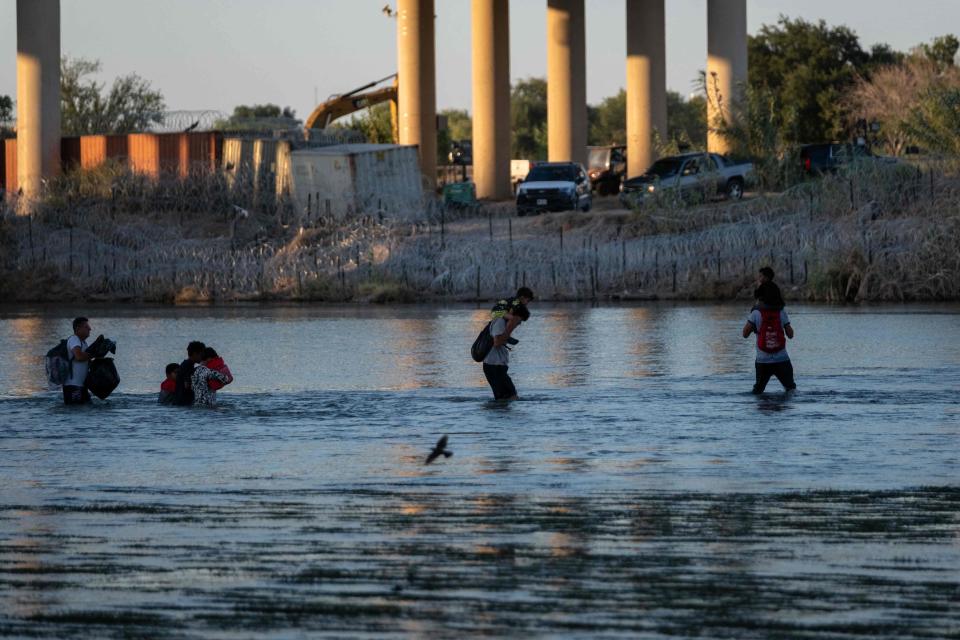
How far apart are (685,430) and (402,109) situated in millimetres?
50068

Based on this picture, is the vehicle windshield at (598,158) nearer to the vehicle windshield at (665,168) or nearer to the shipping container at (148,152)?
the vehicle windshield at (665,168)

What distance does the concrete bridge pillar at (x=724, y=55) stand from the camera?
2197 inches

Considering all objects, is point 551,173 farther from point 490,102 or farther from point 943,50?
point 943,50

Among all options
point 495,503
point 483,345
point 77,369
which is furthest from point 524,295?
point 495,503

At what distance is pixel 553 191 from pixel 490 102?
40.2ft

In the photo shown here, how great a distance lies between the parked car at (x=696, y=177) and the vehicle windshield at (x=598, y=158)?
76.3 ft

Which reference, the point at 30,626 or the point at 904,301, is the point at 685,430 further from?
the point at 904,301

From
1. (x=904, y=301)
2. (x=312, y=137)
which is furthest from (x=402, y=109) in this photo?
(x=904, y=301)

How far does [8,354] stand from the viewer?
3055 cm

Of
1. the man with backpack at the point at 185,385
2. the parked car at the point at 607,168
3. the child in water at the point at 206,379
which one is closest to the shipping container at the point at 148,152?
the parked car at the point at 607,168

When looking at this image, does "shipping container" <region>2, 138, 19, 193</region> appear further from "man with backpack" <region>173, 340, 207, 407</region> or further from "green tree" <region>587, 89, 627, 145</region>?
"green tree" <region>587, 89, 627, 145</region>

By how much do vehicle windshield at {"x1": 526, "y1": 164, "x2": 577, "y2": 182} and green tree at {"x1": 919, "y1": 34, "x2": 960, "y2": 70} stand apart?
47.2 meters

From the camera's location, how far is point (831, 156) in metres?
51.4

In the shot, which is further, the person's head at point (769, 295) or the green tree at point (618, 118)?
the green tree at point (618, 118)
